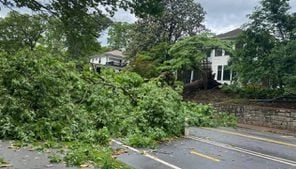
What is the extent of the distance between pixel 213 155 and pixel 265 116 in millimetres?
13971

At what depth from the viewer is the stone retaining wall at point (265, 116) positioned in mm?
23250

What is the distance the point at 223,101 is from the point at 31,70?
20.3 m

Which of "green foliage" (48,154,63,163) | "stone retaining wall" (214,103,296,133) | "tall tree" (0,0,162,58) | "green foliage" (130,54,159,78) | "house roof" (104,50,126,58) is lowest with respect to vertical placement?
"green foliage" (48,154,63,163)

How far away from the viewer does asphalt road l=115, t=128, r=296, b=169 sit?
10273 millimetres

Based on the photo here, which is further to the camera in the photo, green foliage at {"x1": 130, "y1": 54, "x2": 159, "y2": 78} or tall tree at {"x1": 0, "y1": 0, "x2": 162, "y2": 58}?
green foliage at {"x1": 130, "y1": 54, "x2": 159, "y2": 78}

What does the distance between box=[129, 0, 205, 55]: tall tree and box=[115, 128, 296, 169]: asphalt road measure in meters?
34.4

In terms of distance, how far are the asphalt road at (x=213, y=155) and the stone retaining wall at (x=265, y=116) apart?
832 centimetres

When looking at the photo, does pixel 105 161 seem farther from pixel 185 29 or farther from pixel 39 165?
pixel 185 29

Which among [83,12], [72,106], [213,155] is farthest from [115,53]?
[83,12]

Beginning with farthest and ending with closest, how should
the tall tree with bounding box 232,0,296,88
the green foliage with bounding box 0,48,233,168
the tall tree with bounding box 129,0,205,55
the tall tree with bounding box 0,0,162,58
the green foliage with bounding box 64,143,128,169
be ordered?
1. the tall tree with bounding box 129,0,205,55
2. the tall tree with bounding box 232,0,296,88
3. the green foliage with bounding box 0,48,233,168
4. the green foliage with bounding box 64,143,128,169
5. the tall tree with bounding box 0,0,162,58

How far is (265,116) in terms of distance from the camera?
24.9m

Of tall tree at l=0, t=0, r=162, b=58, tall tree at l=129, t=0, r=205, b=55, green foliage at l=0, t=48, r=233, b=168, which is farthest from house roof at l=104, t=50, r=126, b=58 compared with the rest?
tall tree at l=0, t=0, r=162, b=58

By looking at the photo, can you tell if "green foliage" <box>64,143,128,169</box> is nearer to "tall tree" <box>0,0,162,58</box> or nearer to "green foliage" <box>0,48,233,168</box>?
"green foliage" <box>0,48,233,168</box>

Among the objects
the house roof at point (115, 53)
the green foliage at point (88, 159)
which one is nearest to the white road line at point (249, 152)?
the green foliage at point (88, 159)
